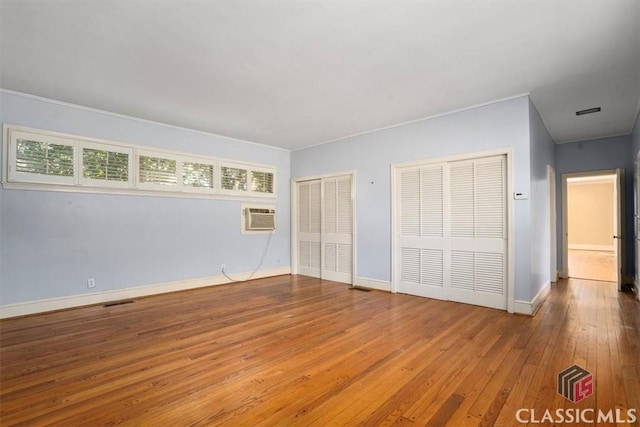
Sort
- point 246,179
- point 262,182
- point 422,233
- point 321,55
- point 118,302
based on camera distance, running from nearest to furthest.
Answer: point 321,55
point 118,302
point 422,233
point 246,179
point 262,182

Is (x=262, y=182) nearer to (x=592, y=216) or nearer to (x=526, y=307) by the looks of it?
(x=526, y=307)

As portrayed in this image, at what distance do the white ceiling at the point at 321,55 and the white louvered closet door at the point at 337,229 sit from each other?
171cm

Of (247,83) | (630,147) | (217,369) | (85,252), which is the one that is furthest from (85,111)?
(630,147)

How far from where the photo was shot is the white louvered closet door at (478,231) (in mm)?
4051

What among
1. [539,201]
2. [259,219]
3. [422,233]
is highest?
[539,201]

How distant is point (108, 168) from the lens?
4.46m

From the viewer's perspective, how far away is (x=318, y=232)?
20.9ft

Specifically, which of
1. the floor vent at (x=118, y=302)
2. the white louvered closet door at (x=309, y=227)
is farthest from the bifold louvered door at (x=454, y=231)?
the floor vent at (x=118, y=302)

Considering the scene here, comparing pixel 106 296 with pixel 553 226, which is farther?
pixel 553 226

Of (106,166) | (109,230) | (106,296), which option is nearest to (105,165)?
(106,166)

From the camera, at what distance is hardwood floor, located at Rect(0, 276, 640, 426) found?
1893 mm

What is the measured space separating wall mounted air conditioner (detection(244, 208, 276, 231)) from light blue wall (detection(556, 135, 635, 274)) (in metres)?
5.87

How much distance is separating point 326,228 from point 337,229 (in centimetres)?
29

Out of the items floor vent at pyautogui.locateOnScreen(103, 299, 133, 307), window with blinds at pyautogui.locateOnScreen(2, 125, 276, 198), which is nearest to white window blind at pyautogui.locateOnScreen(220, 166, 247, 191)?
window with blinds at pyautogui.locateOnScreen(2, 125, 276, 198)
